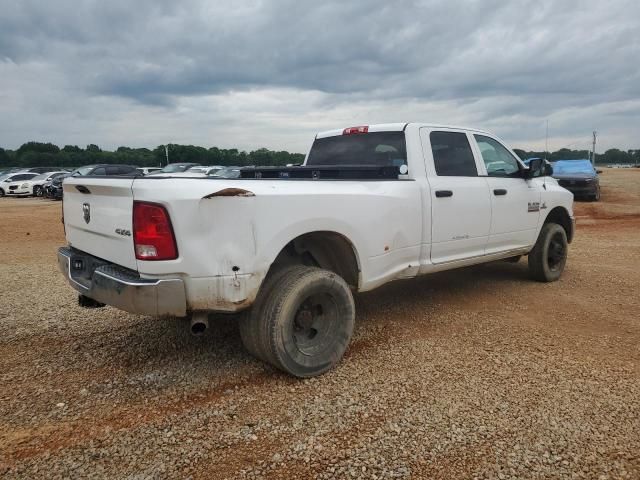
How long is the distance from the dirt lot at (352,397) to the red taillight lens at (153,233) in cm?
96

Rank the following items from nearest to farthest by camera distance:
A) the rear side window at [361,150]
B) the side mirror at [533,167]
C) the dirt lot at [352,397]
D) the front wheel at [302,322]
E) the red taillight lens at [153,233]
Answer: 1. the dirt lot at [352,397]
2. the red taillight lens at [153,233]
3. the front wheel at [302,322]
4. the rear side window at [361,150]
5. the side mirror at [533,167]

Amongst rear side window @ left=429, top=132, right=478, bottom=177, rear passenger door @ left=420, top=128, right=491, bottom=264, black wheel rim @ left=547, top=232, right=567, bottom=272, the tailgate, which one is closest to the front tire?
black wheel rim @ left=547, top=232, right=567, bottom=272

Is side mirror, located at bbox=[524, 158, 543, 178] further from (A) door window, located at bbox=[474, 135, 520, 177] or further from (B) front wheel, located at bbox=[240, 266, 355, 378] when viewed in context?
(B) front wheel, located at bbox=[240, 266, 355, 378]

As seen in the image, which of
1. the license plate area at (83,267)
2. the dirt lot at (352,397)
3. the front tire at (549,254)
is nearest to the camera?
the dirt lot at (352,397)

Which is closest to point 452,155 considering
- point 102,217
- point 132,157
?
point 102,217

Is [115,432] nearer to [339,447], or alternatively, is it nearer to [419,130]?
[339,447]

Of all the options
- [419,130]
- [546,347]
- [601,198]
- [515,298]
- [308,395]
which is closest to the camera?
[308,395]

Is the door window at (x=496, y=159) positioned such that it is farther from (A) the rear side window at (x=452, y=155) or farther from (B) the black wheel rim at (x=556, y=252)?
(B) the black wheel rim at (x=556, y=252)

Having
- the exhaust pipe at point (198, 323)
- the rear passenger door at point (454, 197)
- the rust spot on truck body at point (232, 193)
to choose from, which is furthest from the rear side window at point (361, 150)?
the exhaust pipe at point (198, 323)

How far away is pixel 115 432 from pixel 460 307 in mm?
3453

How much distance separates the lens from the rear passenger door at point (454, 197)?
4.39 m

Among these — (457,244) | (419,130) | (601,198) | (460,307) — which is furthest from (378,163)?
(601,198)

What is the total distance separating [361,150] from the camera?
15.9 feet

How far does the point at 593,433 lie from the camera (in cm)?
270
